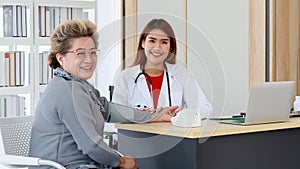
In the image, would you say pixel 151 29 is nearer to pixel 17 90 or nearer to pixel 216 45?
pixel 216 45

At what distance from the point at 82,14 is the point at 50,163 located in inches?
103

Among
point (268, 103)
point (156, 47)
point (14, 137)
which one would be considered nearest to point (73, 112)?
point (14, 137)

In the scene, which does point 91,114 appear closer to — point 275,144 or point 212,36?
point 275,144

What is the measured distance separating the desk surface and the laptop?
0.04 metres

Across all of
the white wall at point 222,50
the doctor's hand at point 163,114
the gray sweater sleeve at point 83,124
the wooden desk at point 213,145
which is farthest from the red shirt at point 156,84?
the gray sweater sleeve at point 83,124

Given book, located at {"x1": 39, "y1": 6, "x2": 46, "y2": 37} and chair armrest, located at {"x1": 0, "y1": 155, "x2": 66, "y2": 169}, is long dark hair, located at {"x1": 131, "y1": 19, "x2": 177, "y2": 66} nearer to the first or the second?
chair armrest, located at {"x1": 0, "y1": 155, "x2": 66, "y2": 169}

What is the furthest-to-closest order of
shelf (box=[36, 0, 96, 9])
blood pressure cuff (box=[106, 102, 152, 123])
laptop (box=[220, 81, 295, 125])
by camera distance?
shelf (box=[36, 0, 96, 9]) < blood pressure cuff (box=[106, 102, 152, 123]) < laptop (box=[220, 81, 295, 125])

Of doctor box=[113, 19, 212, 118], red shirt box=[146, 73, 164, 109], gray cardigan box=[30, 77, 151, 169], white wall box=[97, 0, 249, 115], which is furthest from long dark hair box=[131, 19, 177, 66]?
gray cardigan box=[30, 77, 151, 169]

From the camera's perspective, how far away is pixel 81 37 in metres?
2.36

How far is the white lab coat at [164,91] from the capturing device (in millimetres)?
3115

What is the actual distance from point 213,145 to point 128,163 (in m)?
0.38

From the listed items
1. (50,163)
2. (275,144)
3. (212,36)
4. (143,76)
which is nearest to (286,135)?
(275,144)

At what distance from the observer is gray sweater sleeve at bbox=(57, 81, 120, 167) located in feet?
7.09

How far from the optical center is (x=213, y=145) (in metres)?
2.24
